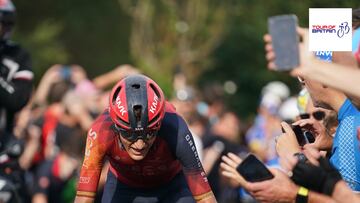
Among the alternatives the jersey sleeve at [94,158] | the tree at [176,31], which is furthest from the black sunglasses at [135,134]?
the tree at [176,31]

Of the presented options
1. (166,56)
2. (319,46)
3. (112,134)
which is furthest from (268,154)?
(166,56)

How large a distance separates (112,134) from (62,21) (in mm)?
33514

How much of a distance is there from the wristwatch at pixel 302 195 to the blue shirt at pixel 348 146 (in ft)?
2.31

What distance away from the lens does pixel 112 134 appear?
963cm

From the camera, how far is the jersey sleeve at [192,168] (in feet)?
30.9

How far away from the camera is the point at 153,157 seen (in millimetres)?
9836

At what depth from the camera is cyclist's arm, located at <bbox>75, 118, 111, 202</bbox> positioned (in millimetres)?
9391

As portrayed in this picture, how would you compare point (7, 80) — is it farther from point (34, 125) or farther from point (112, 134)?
point (34, 125)

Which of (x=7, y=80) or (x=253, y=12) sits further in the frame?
(x=253, y=12)

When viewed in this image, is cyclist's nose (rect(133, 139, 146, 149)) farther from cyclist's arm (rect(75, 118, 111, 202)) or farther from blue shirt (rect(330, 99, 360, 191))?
blue shirt (rect(330, 99, 360, 191))

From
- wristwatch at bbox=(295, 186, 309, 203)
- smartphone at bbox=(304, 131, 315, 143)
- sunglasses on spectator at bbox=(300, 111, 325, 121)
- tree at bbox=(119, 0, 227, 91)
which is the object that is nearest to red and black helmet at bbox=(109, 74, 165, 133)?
sunglasses on spectator at bbox=(300, 111, 325, 121)

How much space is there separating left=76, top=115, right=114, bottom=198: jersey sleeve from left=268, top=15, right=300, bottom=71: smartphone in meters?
3.41

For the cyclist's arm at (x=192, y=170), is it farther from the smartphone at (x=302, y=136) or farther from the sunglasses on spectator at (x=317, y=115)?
the smartphone at (x=302, y=136)

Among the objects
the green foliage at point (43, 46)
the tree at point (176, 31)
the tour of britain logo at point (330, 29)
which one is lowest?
the tree at point (176, 31)
